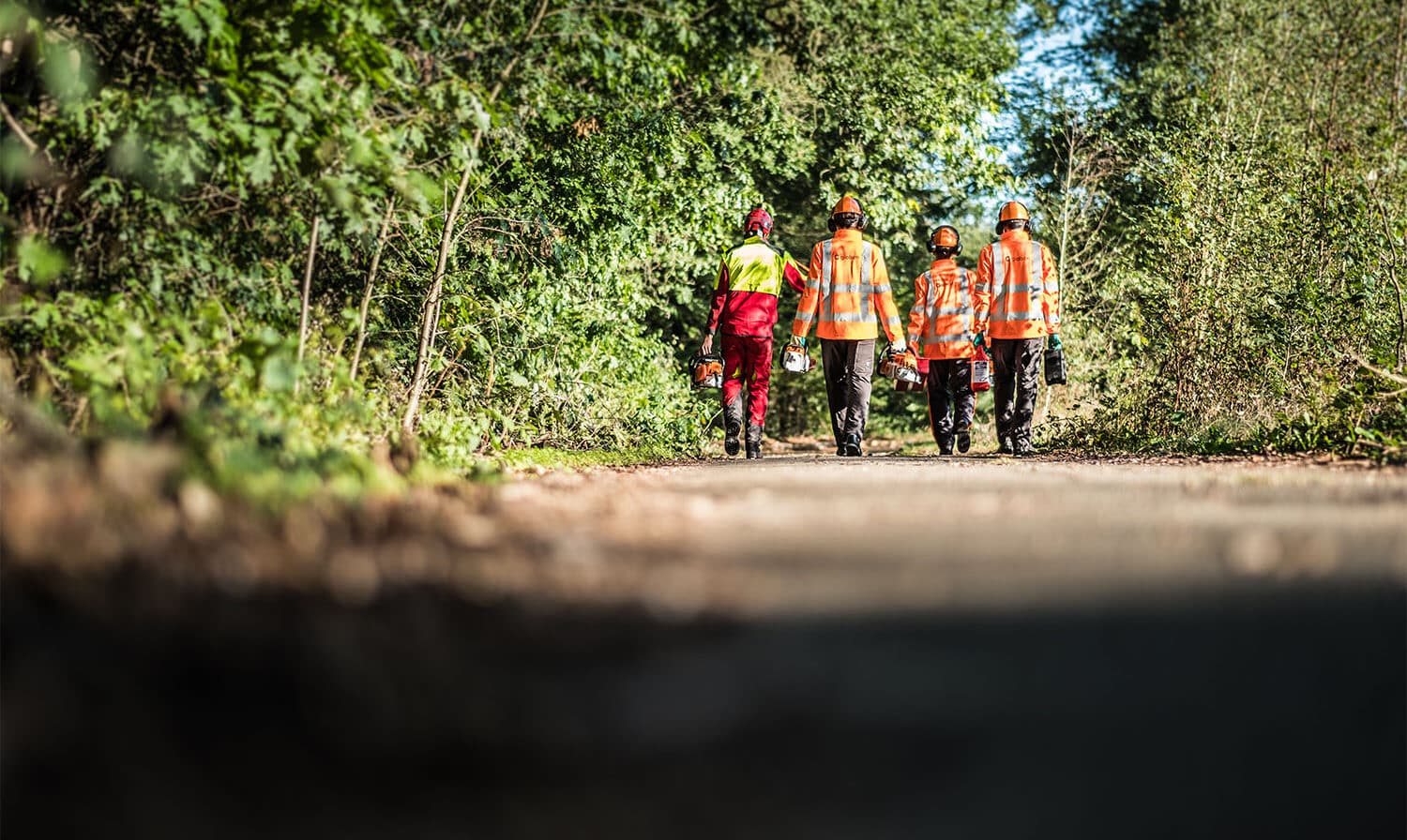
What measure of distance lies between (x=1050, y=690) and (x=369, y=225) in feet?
21.8

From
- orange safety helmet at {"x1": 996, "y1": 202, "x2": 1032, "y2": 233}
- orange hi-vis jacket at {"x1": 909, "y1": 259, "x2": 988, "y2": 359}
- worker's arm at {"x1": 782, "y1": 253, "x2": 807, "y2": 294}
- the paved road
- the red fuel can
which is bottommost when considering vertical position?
the paved road

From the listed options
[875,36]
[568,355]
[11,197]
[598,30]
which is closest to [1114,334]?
[875,36]

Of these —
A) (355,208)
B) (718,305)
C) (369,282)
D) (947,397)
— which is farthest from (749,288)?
(355,208)

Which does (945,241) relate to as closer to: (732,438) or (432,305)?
(732,438)

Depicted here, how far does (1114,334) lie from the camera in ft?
61.4

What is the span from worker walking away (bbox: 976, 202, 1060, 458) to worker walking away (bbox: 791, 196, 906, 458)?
35.4 inches

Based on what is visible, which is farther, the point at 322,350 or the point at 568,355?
the point at 568,355

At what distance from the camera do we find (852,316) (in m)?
13.4

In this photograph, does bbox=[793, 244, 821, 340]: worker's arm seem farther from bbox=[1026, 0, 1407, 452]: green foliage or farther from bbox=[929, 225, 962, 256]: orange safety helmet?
bbox=[1026, 0, 1407, 452]: green foliage

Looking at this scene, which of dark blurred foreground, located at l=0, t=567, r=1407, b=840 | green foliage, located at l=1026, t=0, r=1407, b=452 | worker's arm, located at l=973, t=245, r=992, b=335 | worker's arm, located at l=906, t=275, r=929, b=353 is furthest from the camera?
worker's arm, located at l=906, t=275, r=929, b=353

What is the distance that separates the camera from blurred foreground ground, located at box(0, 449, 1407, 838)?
7.54 ft

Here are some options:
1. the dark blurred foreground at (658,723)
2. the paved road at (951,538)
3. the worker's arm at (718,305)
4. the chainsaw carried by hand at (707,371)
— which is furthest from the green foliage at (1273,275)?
the dark blurred foreground at (658,723)

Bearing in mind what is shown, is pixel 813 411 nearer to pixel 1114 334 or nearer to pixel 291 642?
pixel 1114 334

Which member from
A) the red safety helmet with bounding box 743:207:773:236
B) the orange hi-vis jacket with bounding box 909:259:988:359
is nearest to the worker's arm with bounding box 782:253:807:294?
the red safety helmet with bounding box 743:207:773:236
